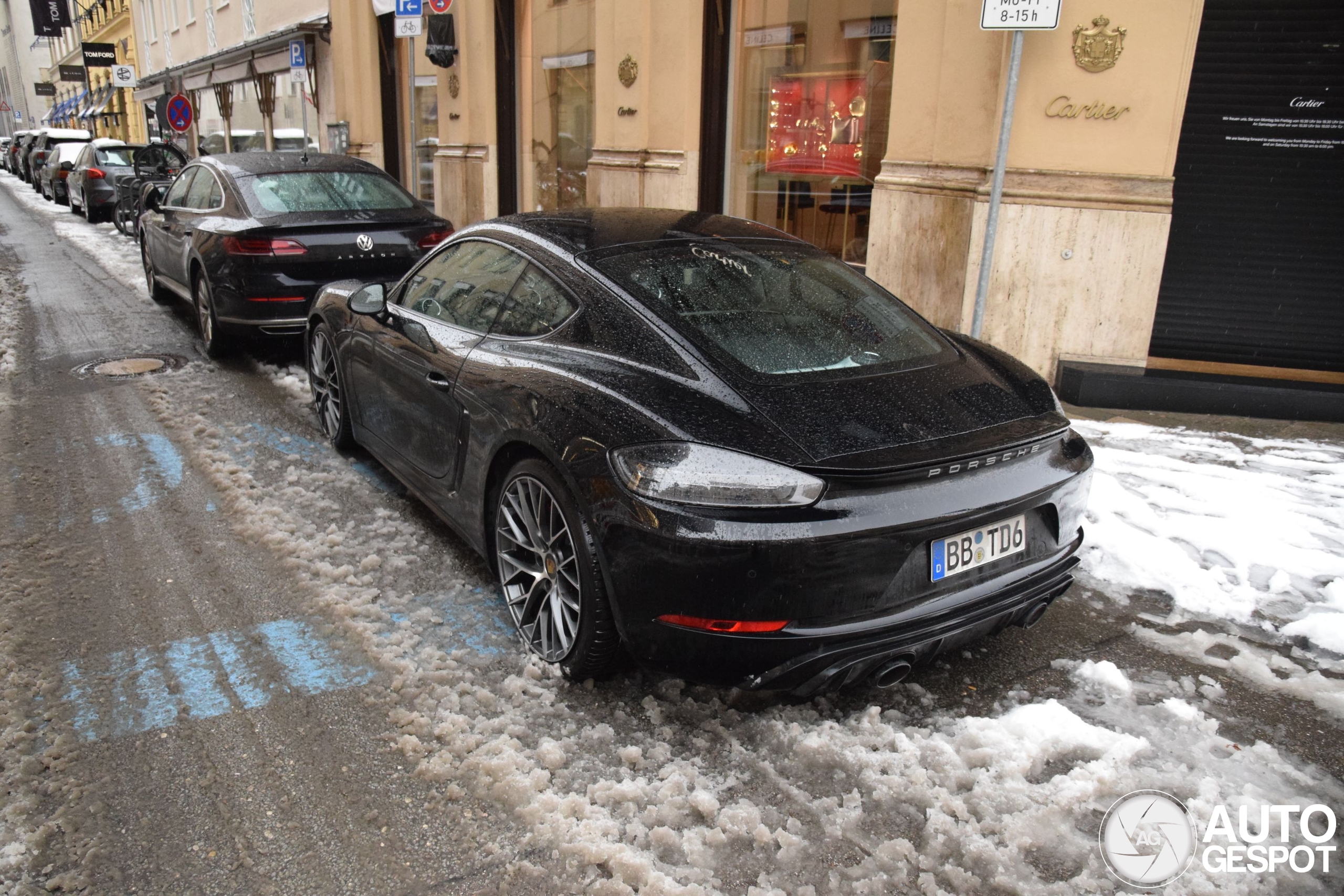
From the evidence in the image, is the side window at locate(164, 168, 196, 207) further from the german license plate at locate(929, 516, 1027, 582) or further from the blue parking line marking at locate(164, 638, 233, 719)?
the german license plate at locate(929, 516, 1027, 582)

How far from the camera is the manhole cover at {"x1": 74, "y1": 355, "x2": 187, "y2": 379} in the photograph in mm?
7594

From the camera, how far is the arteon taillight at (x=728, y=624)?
2740 millimetres

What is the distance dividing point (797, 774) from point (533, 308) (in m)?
1.92

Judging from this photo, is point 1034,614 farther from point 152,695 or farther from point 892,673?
point 152,695

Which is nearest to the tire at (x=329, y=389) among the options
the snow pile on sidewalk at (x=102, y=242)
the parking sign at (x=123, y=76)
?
the snow pile on sidewalk at (x=102, y=242)

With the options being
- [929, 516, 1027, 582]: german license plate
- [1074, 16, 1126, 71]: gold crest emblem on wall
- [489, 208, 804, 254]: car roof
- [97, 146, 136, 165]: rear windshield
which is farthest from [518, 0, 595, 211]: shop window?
[929, 516, 1027, 582]: german license plate

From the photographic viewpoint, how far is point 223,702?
127 inches

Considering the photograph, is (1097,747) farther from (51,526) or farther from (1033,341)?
(1033,341)

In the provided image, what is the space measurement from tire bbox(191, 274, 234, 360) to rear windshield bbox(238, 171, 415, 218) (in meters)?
0.80

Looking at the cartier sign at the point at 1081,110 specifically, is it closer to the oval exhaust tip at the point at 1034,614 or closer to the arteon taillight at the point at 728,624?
the oval exhaust tip at the point at 1034,614

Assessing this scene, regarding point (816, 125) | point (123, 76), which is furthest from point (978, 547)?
point (123, 76)

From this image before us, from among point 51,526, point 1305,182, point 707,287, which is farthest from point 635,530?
point 1305,182

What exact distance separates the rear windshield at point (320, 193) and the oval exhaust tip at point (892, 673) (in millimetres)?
6383

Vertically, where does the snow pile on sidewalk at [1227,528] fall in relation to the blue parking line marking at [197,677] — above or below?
above
